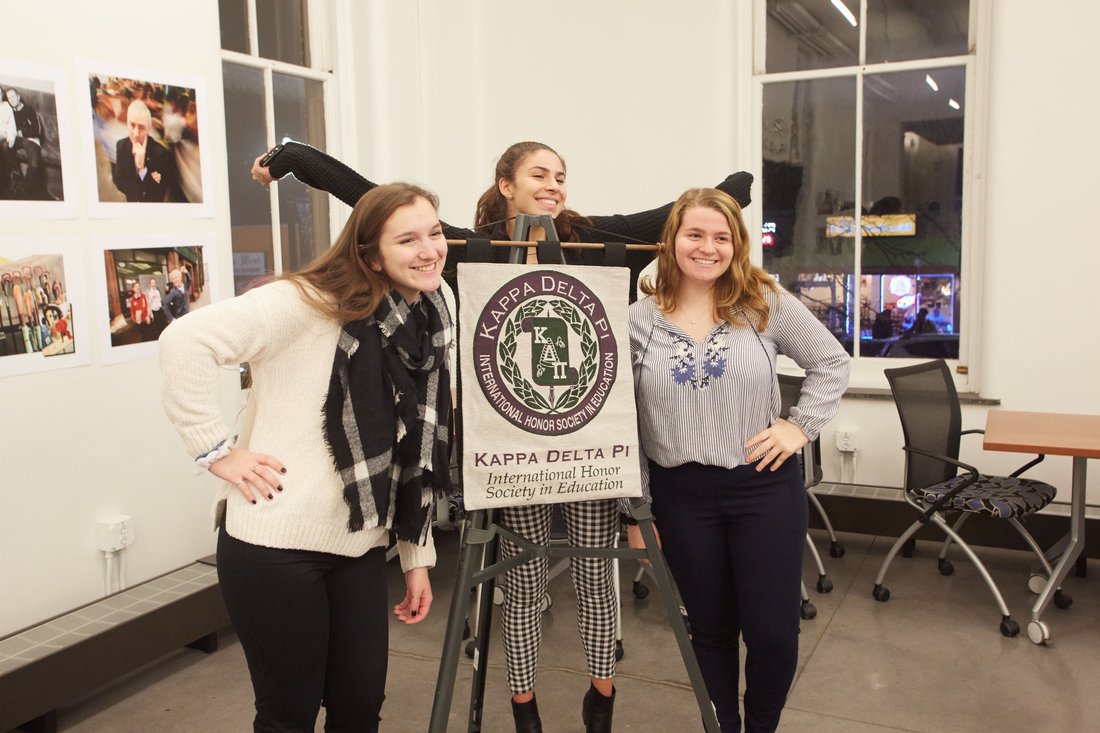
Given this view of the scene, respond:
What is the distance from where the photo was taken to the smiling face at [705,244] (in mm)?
2119

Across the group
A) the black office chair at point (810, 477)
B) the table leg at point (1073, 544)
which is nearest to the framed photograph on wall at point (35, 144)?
the black office chair at point (810, 477)

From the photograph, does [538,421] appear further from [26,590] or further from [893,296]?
[893,296]

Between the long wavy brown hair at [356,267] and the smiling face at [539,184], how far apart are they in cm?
70

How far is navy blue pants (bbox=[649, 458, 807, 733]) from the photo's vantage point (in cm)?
214

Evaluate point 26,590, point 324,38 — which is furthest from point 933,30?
point 26,590

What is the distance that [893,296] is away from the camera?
4.66 m

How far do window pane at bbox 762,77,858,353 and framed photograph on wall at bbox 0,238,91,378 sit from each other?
10.6 ft

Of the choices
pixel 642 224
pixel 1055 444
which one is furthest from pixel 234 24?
pixel 1055 444

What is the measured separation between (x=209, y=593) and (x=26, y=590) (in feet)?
1.84

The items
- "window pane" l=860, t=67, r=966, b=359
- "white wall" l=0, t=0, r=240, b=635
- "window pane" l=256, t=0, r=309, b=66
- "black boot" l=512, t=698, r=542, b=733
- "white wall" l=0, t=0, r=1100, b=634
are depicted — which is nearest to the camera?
"black boot" l=512, t=698, r=542, b=733

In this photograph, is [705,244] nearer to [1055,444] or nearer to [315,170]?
[315,170]

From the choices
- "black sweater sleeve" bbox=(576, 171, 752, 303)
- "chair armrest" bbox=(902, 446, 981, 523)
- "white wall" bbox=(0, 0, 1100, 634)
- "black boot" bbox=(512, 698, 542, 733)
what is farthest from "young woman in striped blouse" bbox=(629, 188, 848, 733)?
"white wall" bbox=(0, 0, 1100, 634)

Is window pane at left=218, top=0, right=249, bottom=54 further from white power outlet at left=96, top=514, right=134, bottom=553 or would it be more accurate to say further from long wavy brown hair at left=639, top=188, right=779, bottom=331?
long wavy brown hair at left=639, top=188, right=779, bottom=331

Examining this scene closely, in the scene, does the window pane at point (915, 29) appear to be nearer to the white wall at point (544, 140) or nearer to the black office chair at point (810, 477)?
Answer: the white wall at point (544, 140)
